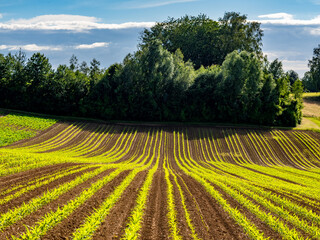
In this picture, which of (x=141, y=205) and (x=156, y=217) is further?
(x=141, y=205)

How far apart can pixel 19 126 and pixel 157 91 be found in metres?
29.7

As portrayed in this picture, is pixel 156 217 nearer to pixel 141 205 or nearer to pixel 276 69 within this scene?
pixel 141 205

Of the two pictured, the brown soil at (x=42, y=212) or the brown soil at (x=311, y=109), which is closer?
the brown soil at (x=42, y=212)

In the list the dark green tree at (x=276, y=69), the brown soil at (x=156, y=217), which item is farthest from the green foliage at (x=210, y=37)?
the brown soil at (x=156, y=217)

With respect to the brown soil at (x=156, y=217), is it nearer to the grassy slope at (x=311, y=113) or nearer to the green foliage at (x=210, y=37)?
the grassy slope at (x=311, y=113)

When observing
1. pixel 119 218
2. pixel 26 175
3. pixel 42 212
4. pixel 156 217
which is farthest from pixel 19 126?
pixel 156 217

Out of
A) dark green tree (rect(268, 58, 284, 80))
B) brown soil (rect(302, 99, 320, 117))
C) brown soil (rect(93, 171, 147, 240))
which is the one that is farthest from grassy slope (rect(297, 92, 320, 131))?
brown soil (rect(93, 171, 147, 240))

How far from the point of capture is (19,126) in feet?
164

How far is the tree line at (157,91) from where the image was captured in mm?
56688

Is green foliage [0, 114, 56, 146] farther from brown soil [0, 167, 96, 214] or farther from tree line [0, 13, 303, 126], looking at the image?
brown soil [0, 167, 96, 214]

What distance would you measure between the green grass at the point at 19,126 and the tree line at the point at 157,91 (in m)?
6.87

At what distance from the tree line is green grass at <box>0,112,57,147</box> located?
270 inches

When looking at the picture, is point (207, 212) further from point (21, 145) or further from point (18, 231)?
point (21, 145)

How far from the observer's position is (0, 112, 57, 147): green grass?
4441 cm
